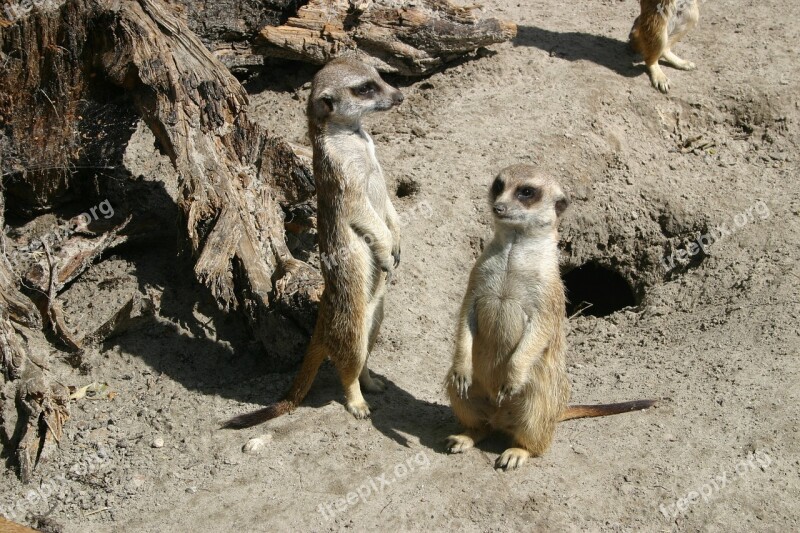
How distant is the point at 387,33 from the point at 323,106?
259 cm

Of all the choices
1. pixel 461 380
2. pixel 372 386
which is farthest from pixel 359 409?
pixel 461 380

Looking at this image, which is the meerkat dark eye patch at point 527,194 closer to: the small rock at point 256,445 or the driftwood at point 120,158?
the driftwood at point 120,158

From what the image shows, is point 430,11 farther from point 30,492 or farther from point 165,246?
point 30,492

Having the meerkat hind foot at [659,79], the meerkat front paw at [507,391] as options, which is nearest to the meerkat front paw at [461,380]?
the meerkat front paw at [507,391]

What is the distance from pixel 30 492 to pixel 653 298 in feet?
13.6

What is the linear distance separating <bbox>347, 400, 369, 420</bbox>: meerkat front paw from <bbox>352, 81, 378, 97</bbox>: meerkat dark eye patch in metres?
1.68

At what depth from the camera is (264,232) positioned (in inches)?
202

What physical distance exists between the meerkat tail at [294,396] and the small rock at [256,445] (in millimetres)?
142

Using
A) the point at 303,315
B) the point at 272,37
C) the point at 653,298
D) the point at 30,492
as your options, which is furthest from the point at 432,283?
the point at 30,492

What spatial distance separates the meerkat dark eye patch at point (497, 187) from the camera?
3850 millimetres

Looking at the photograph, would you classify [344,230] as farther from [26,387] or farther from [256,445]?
[26,387]

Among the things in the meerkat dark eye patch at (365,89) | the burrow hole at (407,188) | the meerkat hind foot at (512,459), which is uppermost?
the meerkat dark eye patch at (365,89)

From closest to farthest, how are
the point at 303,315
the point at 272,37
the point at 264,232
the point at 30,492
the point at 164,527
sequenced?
the point at 164,527 < the point at 30,492 < the point at 303,315 < the point at 264,232 < the point at 272,37

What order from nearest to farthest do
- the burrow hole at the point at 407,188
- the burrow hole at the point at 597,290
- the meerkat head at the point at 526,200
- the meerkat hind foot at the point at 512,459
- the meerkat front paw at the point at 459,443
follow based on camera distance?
the meerkat head at the point at 526,200 → the meerkat hind foot at the point at 512,459 → the meerkat front paw at the point at 459,443 → the burrow hole at the point at 407,188 → the burrow hole at the point at 597,290
